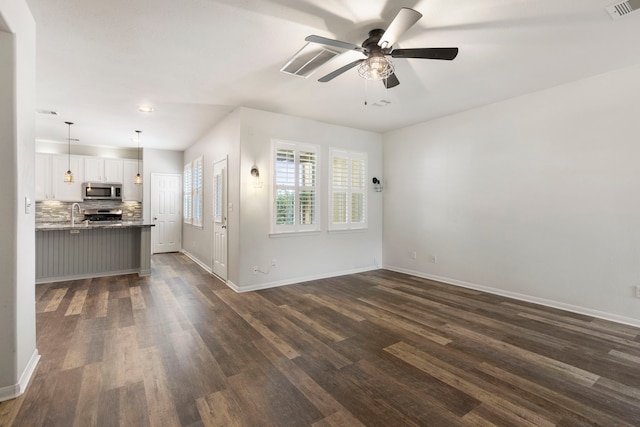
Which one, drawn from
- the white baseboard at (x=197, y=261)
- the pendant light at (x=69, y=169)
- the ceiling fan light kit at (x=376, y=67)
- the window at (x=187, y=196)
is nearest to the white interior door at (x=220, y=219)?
the white baseboard at (x=197, y=261)

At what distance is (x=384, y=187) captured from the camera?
632cm

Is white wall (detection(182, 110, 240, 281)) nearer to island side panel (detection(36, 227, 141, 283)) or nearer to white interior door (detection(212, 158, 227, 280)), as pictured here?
white interior door (detection(212, 158, 227, 280))

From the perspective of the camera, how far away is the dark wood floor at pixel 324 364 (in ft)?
6.31

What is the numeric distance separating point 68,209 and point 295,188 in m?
6.45

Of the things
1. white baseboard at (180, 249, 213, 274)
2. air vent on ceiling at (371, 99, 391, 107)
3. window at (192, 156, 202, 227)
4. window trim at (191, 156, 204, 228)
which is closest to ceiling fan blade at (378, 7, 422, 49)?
air vent on ceiling at (371, 99, 391, 107)

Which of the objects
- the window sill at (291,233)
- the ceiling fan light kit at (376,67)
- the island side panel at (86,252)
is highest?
the ceiling fan light kit at (376,67)

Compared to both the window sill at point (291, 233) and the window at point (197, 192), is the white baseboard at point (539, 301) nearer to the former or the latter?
the window sill at point (291, 233)

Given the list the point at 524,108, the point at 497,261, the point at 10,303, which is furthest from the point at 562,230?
the point at 10,303

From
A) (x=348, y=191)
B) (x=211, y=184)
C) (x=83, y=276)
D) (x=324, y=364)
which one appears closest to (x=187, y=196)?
(x=211, y=184)

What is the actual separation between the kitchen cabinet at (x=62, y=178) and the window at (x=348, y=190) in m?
6.50

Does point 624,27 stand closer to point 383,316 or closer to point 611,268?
point 611,268

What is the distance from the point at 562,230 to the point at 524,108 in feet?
5.77

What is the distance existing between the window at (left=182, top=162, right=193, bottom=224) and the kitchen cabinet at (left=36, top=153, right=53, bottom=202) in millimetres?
2906

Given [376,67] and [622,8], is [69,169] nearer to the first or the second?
[376,67]
